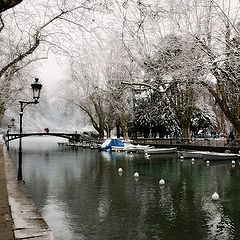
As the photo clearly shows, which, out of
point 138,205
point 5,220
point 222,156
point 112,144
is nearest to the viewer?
point 5,220

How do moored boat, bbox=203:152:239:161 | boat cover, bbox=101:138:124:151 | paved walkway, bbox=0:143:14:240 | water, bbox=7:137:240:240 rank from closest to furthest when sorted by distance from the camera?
paved walkway, bbox=0:143:14:240
water, bbox=7:137:240:240
moored boat, bbox=203:152:239:161
boat cover, bbox=101:138:124:151

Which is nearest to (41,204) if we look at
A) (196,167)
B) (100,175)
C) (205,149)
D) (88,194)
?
(88,194)

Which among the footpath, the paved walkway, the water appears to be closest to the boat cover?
the water

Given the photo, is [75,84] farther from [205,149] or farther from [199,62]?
[199,62]

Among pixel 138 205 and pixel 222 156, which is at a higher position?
pixel 222 156

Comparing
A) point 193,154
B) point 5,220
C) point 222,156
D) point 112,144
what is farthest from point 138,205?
point 112,144

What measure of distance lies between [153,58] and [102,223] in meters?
20.6

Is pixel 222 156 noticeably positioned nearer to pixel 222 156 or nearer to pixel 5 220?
pixel 222 156

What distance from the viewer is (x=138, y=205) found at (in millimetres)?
11867

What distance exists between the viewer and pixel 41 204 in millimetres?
12258

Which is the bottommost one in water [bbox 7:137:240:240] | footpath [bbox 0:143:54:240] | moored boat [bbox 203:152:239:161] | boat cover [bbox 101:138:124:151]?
water [bbox 7:137:240:240]

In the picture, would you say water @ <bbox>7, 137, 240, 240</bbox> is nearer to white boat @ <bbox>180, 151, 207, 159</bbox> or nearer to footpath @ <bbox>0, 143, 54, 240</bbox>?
footpath @ <bbox>0, 143, 54, 240</bbox>

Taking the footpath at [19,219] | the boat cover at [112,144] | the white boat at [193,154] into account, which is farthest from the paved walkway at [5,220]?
the boat cover at [112,144]

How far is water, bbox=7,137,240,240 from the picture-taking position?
8.91 m
